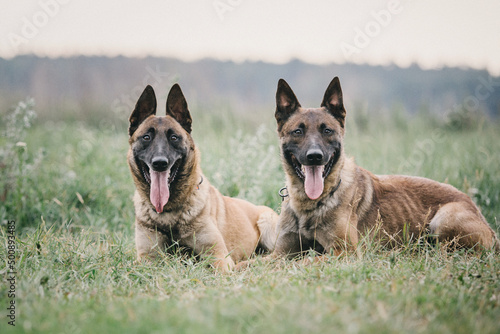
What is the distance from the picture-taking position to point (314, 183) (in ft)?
12.6

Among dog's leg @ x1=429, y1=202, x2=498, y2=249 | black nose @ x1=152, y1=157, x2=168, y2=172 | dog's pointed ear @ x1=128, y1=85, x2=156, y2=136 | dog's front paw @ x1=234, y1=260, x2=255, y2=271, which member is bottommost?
dog's front paw @ x1=234, y1=260, x2=255, y2=271

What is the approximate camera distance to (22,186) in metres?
5.35

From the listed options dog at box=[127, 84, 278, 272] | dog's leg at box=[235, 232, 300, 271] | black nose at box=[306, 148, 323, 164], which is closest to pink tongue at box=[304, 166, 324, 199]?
black nose at box=[306, 148, 323, 164]

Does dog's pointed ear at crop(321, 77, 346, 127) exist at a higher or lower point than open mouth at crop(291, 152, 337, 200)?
higher

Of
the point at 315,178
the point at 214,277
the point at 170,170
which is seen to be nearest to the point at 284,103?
the point at 315,178

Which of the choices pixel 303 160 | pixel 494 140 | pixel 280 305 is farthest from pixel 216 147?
pixel 494 140

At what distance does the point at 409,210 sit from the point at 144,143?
2.81m

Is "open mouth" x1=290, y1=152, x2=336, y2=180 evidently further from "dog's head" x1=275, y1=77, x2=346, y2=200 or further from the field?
the field

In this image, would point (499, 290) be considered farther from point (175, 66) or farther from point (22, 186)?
point (175, 66)

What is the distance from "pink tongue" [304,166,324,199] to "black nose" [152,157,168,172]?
135 centimetres

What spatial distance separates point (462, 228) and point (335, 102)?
176cm

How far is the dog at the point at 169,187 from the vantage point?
12.3 ft

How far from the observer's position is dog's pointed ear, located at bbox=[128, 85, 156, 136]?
4.00 m

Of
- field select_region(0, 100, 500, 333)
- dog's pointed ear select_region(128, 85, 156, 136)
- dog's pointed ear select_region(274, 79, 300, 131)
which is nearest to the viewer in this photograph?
field select_region(0, 100, 500, 333)
